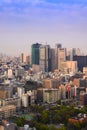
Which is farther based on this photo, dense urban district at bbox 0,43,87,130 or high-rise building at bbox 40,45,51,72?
high-rise building at bbox 40,45,51,72

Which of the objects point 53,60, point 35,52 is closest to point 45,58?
point 53,60

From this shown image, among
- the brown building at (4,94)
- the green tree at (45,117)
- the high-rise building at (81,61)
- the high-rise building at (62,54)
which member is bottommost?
the green tree at (45,117)

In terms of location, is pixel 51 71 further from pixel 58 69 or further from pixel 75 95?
pixel 75 95

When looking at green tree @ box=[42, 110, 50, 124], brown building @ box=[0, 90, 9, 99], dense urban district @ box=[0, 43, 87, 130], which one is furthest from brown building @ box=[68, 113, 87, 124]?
brown building @ box=[0, 90, 9, 99]

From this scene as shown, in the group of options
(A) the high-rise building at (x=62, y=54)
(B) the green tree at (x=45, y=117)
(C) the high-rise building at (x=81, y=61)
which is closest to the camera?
(B) the green tree at (x=45, y=117)

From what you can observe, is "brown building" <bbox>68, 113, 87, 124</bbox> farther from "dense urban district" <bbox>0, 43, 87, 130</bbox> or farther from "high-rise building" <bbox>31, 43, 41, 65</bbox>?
"high-rise building" <bbox>31, 43, 41, 65</bbox>

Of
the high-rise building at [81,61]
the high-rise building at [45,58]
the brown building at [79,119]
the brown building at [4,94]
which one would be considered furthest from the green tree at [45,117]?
the high-rise building at [81,61]

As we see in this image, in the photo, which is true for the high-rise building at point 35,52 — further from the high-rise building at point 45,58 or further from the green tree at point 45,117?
the green tree at point 45,117

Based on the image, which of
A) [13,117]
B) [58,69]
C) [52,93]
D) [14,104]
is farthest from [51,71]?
[13,117]

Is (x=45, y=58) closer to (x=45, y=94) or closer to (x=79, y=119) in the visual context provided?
(x=45, y=94)
